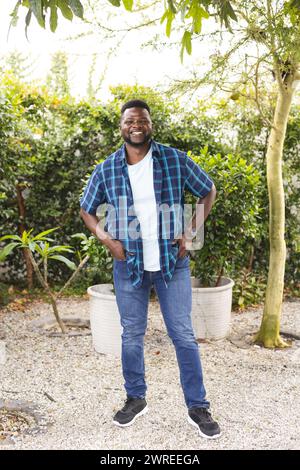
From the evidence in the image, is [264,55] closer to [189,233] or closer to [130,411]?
[189,233]

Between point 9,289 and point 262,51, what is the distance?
389 centimetres

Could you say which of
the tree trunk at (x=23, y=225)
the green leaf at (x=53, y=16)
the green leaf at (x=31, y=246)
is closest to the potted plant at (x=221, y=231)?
the green leaf at (x=31, y=246)

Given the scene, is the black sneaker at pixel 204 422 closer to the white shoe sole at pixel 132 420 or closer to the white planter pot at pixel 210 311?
the white shoe sole at pixel 132 420

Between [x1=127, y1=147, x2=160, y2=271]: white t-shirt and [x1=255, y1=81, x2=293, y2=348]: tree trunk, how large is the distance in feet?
5.61

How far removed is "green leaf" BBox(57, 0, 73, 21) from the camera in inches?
102

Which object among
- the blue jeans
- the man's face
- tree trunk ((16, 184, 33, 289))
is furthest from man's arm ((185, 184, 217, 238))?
tree trunk ((16, 184, 33, 289))

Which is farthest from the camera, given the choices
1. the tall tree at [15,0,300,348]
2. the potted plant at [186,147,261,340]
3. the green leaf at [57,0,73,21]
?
the potted plant at [186,147,261,340]

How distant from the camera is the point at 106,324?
4387 mm

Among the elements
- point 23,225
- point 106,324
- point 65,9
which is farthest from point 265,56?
point 23,225

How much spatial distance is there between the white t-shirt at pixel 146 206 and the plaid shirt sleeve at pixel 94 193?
197 mm

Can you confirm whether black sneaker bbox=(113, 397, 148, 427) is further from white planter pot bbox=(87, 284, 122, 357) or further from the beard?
the beard

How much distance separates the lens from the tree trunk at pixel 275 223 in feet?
14.7
